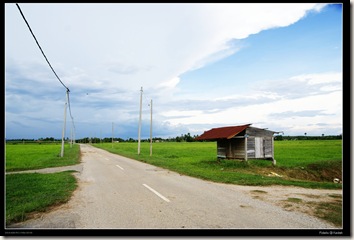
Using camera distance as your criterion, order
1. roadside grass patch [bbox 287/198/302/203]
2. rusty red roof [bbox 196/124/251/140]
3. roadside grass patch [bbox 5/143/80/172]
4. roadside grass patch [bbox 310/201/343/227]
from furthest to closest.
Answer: rusty red roof [bbox 196/124/251/140]
roadside grass patch [bbox 5/143/80/172]
roadside grass patch [bbox 287/198/302/203]
roadside grass patch [bbox 310/201/343/227]

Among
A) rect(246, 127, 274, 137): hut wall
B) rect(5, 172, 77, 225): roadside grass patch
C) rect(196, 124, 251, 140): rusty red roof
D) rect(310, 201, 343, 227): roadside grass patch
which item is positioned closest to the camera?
rect(310, 201, 343, 227): roadside grass patch

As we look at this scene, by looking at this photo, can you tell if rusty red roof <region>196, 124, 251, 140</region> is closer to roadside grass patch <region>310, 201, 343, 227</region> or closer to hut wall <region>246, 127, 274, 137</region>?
hut wall <region>246, 127, 274, 137</region>

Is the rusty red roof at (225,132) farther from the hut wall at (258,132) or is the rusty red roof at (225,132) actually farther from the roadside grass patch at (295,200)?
the roadside grass patch at (295,200)

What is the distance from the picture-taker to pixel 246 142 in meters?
19.5

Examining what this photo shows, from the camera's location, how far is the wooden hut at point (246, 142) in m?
19.5

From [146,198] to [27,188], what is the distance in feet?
17.1

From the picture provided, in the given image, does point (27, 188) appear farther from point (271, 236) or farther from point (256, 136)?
point (256, 136)

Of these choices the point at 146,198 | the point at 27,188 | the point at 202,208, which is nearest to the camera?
the point at 202,208

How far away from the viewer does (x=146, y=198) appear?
25.4 feet

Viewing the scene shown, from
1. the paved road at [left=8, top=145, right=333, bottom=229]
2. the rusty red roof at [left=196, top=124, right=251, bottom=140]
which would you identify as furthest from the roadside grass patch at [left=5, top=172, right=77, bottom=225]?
the rusty red roof at [left=196, top=124, right=251, bottom=140]

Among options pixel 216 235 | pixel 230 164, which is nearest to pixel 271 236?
pixel 216 235

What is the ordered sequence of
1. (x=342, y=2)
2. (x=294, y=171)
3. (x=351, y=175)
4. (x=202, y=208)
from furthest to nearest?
(x=294, y=171) → (x=202, y=208) → (x=342, y=2) → (x=351, y=175)

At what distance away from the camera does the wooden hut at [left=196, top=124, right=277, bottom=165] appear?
1955 centimetres

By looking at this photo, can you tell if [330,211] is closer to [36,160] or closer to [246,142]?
[246,142]
